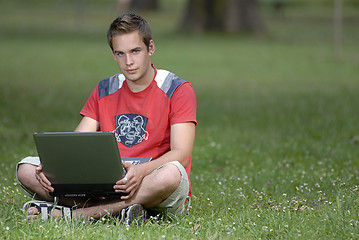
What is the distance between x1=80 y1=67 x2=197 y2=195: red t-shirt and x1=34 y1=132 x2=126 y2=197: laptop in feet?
1.72

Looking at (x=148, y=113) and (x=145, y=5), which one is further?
(x=145, y=5)

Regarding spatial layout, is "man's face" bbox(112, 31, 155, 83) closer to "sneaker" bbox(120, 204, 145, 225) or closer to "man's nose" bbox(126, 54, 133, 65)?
"man's nose" bbox(126, 54, 133, 65)

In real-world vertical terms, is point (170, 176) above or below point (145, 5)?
above

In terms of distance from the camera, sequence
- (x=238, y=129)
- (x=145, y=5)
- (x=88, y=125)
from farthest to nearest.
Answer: (x=145, y=5) → (x=238, y=129) → (x=88, y=125)

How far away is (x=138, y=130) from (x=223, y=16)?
81.7ft

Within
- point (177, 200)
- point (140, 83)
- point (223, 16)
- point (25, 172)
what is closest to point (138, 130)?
point (140, 83)

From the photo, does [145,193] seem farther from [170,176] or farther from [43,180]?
[43,180]

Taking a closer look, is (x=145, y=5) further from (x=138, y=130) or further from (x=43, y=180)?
(x=43, y=180)

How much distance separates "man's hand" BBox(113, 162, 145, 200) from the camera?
440 centimetres

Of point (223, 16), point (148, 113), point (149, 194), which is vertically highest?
point (148, 113)

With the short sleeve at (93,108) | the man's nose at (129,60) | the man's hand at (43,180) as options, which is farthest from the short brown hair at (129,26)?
the man's hand at (43,180)

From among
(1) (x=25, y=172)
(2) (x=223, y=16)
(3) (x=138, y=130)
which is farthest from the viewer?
(2) (x=223, y=16)

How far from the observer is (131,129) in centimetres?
495

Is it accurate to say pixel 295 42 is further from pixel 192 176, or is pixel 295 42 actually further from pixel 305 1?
pixel 305 1
